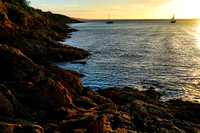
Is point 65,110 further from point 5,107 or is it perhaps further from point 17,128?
point 17,128

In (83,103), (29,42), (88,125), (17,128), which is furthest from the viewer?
(29,42)

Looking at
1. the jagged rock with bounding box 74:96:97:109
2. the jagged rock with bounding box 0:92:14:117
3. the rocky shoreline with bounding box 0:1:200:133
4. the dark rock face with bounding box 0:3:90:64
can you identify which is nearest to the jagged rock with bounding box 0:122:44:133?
the rocky shoreline with bounding box 0:1:200:133

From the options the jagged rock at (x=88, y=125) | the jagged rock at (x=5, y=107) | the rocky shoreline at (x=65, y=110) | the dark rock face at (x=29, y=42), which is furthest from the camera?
the dark rock face at (x=29, y=42)

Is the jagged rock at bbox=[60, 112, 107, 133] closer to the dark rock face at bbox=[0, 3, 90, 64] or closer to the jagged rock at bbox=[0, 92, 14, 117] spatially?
the jagged rock at bbox=[0, 92, 14, 117]

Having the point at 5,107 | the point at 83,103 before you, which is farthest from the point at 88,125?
the point at 83,103

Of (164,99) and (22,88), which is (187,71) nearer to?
(164,99)

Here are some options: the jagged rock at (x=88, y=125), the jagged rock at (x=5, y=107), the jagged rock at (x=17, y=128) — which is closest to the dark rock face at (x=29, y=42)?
the jagged rock at (x=5, y=107)

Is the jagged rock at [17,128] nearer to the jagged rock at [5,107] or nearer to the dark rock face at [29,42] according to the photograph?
the jagged rock at [5,107]

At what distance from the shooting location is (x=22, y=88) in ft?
37.7

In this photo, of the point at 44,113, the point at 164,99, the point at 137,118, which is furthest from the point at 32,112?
the point at 164,99

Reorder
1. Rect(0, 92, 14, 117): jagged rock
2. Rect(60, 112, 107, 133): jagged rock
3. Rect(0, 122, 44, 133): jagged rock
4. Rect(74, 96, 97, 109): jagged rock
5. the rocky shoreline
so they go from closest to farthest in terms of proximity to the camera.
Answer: Rect(0, 122, 44, 133): jagged rock < Rect(60, 112, 107, 133): jagged rock < the rocky shoreline < Rect(0, 92, 14, 117): jagged rock < Rect(74, 96, 97, 109): jagged rock

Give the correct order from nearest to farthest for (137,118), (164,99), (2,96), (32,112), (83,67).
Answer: (2,96)
(32,112)
(137,118)
(164,99)
(83,67)

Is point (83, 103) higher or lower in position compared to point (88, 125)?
lower

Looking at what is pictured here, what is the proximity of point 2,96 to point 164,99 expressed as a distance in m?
18.3
